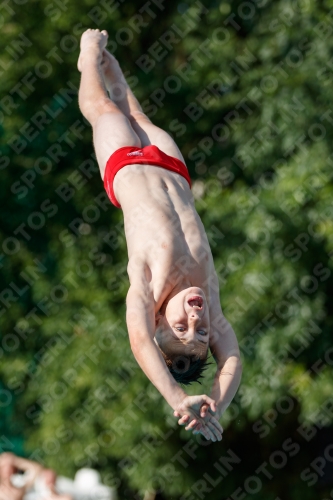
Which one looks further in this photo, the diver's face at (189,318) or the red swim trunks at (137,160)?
the red swim trunks at (137,160)

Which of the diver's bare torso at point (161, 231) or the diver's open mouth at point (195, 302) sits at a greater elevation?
the diver's bare torso at point (161, 231)

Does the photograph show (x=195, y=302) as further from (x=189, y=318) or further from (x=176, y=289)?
(x=176, y=289)

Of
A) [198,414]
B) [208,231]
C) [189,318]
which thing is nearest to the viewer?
[198,414]

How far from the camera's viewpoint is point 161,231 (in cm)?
567

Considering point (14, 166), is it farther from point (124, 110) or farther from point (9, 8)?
point (124, 110)

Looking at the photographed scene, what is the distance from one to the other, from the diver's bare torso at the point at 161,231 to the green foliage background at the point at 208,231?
235 cm

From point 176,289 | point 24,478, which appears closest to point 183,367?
point 176,289

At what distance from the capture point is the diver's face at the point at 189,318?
5.36m

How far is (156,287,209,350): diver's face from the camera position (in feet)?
17.6

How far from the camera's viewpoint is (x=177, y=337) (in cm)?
539

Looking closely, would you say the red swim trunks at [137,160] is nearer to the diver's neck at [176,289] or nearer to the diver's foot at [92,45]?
the diver's neck at [176,289]

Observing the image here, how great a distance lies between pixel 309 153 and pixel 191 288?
127 inches

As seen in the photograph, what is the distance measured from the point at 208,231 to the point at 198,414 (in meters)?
3.65

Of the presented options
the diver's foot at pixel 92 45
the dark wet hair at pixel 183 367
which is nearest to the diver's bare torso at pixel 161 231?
the dark wet hair at pixel 183 367
